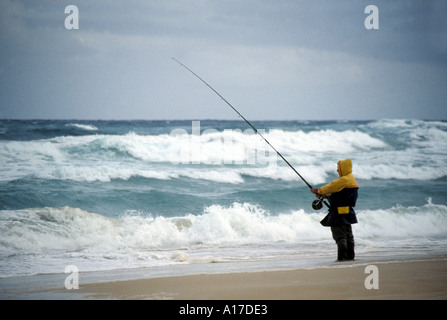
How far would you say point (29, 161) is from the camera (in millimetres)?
13578

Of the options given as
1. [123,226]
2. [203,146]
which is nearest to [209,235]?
[123,226]

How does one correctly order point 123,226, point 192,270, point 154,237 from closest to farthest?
point 192,270 < point 154,237 < point 123,226

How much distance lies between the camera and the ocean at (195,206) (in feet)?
20.7

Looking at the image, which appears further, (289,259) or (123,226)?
(123,226)

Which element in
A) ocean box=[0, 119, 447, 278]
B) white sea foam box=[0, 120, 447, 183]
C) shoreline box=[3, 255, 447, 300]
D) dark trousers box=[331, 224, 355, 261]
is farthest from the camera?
white sea foam box=[0, 120, 447, 183]

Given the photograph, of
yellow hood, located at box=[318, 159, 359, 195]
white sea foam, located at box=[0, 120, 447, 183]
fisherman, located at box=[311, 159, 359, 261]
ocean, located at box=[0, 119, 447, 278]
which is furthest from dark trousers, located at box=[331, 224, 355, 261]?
white sea foam, located at box=[0, 120, 447, 183]

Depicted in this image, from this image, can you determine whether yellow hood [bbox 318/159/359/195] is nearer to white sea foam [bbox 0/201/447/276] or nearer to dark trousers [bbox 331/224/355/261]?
dark trousers [bbox 331/224/355/261]

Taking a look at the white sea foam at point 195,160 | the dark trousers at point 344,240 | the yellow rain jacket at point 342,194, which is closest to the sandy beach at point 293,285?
the dark trousers at point 344,240

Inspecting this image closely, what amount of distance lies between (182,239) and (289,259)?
2.13m

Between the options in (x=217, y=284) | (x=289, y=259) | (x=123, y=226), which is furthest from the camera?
(x=123, y=226)

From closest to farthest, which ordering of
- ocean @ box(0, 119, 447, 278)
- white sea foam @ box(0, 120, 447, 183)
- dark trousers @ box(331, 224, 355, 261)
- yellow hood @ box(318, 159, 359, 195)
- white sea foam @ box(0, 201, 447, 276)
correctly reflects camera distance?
yellow hood @ box(318, 159, 359, 195), dark trousers @ box(331, 224, 355, 261), white sea foam @ box(0, 201, 447, 276), ocean @ box(0, 119, 447, 278), white sea foam @ box(0, 120, 447, 183)

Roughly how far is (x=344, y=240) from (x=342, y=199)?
483 millimetres

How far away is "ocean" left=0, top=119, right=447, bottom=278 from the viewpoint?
631 cm

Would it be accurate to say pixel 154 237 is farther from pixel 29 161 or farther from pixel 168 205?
pixel 29 161
